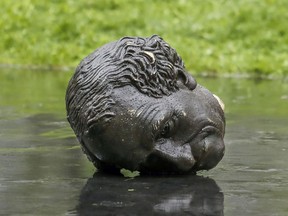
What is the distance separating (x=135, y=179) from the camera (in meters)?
5.68

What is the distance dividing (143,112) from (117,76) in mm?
265

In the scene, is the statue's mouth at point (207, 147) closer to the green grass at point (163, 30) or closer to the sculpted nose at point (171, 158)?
the sculpted nose at point (171, 158)

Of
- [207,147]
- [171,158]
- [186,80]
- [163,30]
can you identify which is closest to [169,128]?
[171,158]

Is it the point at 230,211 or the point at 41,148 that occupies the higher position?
the point at 230,211

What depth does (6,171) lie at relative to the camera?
6.01 meters

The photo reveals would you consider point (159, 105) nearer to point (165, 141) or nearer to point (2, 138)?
point (165, 141)

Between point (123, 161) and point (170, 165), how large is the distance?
0.27 metres

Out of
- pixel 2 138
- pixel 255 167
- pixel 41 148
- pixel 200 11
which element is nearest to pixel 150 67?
pixel 255 167

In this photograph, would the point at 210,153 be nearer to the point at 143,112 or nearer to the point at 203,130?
the point at 203,130

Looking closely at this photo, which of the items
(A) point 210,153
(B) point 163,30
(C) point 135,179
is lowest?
(B) point 163,30

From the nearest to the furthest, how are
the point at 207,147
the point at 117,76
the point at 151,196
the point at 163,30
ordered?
the point at 151,196 < the point at 117,76 < the point at 207,147 < the point at 163,30

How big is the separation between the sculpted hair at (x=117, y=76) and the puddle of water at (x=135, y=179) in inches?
15.5

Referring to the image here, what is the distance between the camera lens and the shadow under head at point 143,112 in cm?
551

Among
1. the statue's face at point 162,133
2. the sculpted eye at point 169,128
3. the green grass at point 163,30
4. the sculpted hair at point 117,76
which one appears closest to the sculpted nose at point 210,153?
the statue's face at point 162,133
